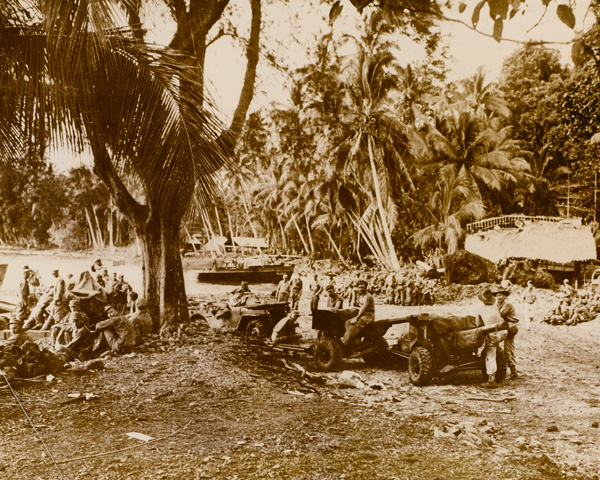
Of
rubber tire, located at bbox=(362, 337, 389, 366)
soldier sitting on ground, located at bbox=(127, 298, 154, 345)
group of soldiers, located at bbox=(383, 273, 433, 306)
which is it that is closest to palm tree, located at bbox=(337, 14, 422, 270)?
group of soldiers, located at bbox=(383, 273, 433, 306)

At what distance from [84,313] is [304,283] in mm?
1756

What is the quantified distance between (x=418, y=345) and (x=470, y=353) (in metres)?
0.30

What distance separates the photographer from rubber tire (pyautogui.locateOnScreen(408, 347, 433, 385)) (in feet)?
10.2

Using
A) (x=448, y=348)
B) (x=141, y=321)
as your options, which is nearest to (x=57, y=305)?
(x=141, y=321)

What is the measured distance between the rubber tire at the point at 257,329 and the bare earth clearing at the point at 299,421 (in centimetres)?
36

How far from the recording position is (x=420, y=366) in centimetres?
315

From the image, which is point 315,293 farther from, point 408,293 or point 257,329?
point 408,293

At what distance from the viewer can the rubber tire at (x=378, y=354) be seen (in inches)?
132

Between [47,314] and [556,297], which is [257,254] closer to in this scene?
[47,314]

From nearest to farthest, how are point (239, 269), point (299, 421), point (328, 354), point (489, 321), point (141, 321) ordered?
point (299, 421) → point (489, 321) → point (141, 321) → point (328, 354) → point (239, 269)

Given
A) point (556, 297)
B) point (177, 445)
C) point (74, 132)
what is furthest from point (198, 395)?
point (556, 297)

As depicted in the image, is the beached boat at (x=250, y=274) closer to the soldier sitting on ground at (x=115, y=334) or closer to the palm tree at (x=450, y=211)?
the soldier sitting on ground at (x=115, y=334)

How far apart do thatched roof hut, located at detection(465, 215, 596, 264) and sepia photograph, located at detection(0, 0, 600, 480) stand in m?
0.02

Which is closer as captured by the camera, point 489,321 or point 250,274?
point 489,321
